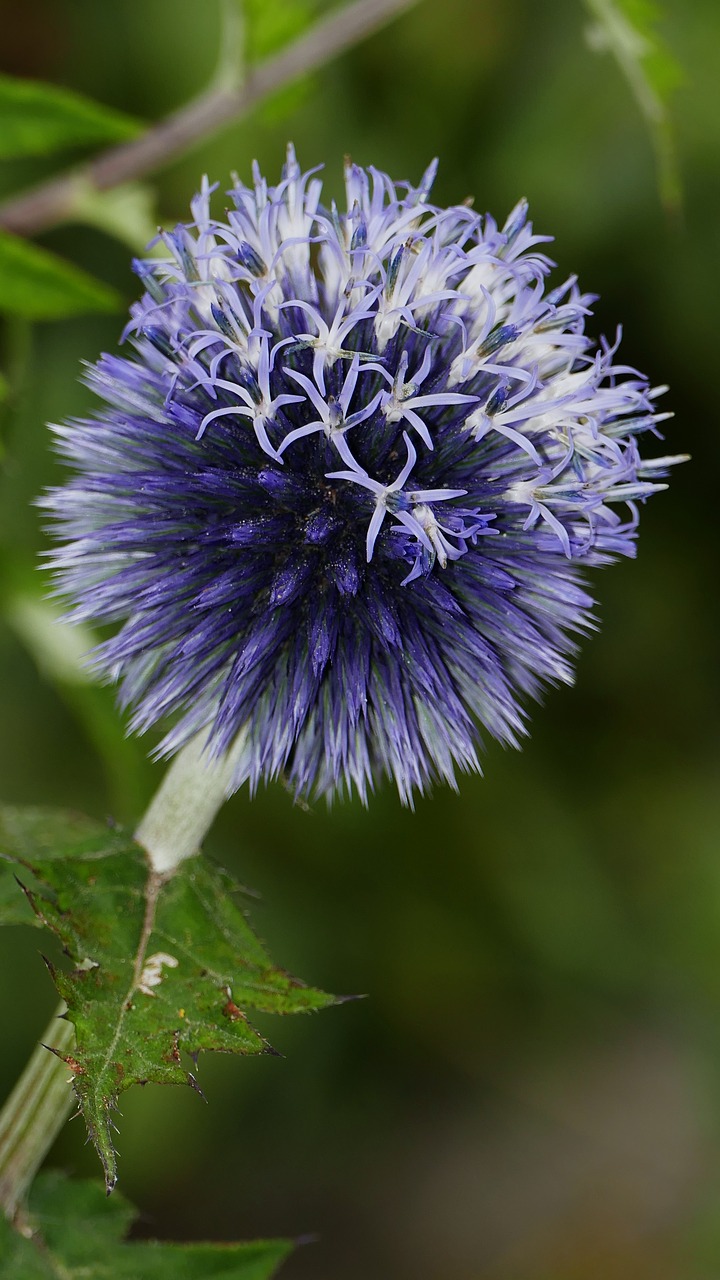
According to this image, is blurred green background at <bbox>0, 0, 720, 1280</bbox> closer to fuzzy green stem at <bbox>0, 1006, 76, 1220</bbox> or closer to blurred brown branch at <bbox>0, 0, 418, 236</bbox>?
blurred brown branch at <bbox>0, 0, 418, 236</bbox>

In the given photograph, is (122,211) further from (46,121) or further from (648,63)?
(648,63)

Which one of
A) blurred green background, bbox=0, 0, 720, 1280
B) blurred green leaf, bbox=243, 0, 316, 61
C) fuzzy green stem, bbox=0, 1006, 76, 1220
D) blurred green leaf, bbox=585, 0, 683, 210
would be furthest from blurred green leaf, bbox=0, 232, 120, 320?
fuzzy green stem, bbox=0, 1006, 76, 1220

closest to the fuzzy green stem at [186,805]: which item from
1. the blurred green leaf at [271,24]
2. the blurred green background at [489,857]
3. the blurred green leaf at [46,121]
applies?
the blurred green background at [489,857]

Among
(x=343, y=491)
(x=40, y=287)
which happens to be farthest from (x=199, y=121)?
(x=343, y=491)

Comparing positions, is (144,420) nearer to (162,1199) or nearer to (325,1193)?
(162,1199)

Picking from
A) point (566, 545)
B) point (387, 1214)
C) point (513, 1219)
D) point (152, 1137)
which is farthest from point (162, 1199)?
point (566, 545)
